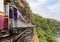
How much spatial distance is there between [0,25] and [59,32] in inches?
6035

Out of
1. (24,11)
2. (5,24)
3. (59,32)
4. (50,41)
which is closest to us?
(5,24)

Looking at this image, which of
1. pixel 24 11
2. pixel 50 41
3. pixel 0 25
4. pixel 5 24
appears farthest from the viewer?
pixel 50 41

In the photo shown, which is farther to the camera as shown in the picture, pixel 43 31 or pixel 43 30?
pixel 43 30

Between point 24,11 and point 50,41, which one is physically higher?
point 24,11

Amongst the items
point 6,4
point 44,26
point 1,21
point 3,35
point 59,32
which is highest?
point 6,4

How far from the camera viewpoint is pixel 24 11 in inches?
1399

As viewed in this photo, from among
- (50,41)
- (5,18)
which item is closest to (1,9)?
(5,18)

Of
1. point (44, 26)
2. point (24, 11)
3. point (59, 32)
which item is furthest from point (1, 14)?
point (59, 32)

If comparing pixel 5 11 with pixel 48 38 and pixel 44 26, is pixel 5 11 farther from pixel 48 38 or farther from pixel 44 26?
pixel 44 26

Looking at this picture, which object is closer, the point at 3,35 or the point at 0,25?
the point at 0,25

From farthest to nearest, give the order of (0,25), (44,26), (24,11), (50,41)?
(44,26) < (50,41) < (24,11) < (0,25)

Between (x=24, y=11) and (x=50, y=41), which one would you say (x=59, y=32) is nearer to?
(x=50, y=41)

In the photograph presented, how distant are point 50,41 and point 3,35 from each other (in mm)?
55854

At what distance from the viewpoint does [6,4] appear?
29.0 ft
